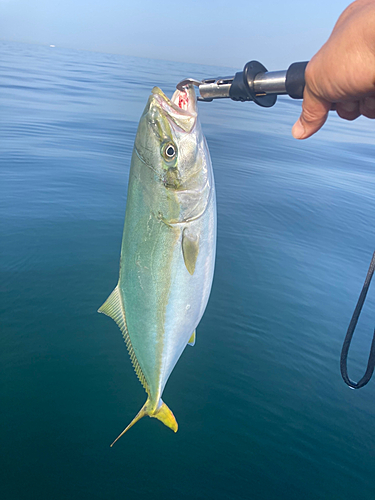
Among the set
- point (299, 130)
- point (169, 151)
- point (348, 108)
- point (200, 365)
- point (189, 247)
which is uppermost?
point (348, 108)

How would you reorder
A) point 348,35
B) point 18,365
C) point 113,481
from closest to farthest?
point 348,35, point 113,481, point 18,365

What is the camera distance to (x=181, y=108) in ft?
4.95

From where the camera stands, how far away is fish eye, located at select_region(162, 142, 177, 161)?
1.50 meters

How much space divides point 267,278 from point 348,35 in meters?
3.50

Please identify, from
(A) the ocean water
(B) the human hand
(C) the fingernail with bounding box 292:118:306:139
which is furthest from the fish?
(A) the ocean water

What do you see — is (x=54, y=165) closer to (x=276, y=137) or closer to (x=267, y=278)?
(x=267, y=278)

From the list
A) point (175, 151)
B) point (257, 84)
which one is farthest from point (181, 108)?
point (257, 84)

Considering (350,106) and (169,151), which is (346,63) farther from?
(169,151)

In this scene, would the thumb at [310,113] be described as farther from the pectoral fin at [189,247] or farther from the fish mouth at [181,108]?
the pectoral fin at [189,247]

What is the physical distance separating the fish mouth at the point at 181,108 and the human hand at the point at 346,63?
0.50 meters

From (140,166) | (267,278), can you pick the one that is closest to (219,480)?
(140,166)

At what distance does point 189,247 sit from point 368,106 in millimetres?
873

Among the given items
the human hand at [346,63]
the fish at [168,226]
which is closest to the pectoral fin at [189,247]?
the fish at [168,226]

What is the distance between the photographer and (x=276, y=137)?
1313cm
